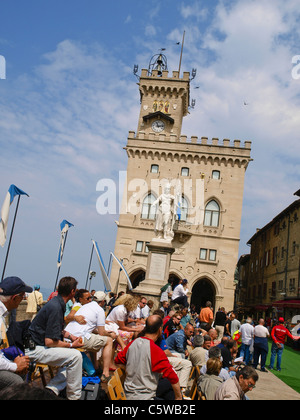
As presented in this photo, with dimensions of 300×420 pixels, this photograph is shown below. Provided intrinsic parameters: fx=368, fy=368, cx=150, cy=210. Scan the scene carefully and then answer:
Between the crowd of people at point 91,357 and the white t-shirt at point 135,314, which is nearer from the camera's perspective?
the crowd of people at point 91,357

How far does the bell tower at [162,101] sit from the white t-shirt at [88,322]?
35184 mm

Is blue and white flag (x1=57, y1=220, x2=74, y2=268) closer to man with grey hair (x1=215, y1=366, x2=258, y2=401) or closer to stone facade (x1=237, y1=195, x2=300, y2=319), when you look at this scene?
man with grey hair (x1=215, y1=366, x2=258, y2=401)

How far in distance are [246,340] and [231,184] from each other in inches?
998

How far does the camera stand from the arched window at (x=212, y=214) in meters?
35.8

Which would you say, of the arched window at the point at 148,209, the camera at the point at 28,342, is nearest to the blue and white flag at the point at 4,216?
the camera at the point at 28,342

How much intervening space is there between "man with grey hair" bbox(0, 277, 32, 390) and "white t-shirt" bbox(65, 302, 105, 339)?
69.4 inches

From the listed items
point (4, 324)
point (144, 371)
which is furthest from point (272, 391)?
point (4, 324)

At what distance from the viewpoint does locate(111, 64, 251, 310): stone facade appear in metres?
34.6

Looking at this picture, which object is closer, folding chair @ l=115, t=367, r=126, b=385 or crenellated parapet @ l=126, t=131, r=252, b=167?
folding chair @ l=115, t=367, r=126, b=385

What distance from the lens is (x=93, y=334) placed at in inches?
229

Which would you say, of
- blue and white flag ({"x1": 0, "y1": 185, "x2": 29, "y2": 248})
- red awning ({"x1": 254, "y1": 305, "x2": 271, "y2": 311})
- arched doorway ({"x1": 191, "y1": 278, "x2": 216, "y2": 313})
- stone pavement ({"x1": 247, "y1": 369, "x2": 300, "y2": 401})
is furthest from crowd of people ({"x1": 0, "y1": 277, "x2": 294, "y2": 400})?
arched doorway ({"x1": 191, "y1": 278, "x2": 216, "y2": 313})

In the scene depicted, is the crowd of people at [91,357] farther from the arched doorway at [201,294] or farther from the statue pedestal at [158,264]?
the arched doorway at [201,294]
